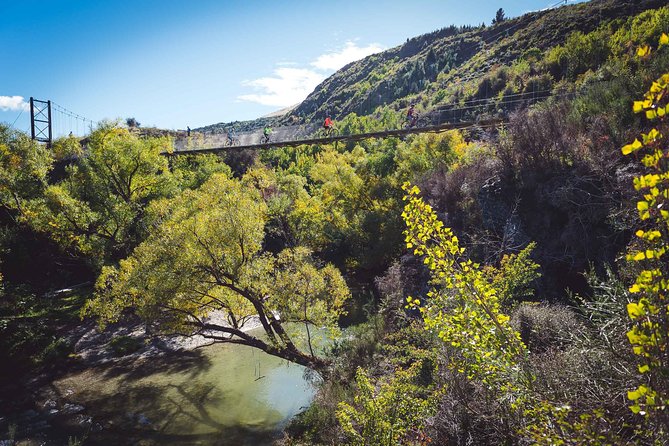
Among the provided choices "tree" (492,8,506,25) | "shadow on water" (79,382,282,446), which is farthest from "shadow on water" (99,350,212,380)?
"tree" (492,8,506,25)

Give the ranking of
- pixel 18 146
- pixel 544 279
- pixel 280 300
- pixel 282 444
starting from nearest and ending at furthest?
pixel 282 444 < pixel 544 279 < pixel 280 300 < pixel 18 146

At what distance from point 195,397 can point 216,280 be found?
4766 millimetres

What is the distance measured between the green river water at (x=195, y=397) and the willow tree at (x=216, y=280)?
2.02m

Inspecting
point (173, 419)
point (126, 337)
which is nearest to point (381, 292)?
point (173, 419)

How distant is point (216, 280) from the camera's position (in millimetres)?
11492

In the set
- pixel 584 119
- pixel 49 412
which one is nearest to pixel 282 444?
pixel 49 412

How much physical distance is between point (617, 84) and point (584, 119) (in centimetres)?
154

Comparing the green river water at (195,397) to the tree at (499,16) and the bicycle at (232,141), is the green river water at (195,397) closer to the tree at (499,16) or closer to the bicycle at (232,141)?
the bicycle at (232,141)

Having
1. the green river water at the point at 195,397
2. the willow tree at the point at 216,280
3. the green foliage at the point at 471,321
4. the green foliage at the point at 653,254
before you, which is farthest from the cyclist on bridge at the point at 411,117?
the green foliage at the point at 653,254

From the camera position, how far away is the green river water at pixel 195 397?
442 inches

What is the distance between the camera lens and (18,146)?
22.4m

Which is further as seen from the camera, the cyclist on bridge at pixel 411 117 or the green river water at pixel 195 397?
the cyclist on bridge at pixel 411 117

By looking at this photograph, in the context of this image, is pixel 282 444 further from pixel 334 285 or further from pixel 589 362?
pixel 589 362

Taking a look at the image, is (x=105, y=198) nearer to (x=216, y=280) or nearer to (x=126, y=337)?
(x=126, y=337)
